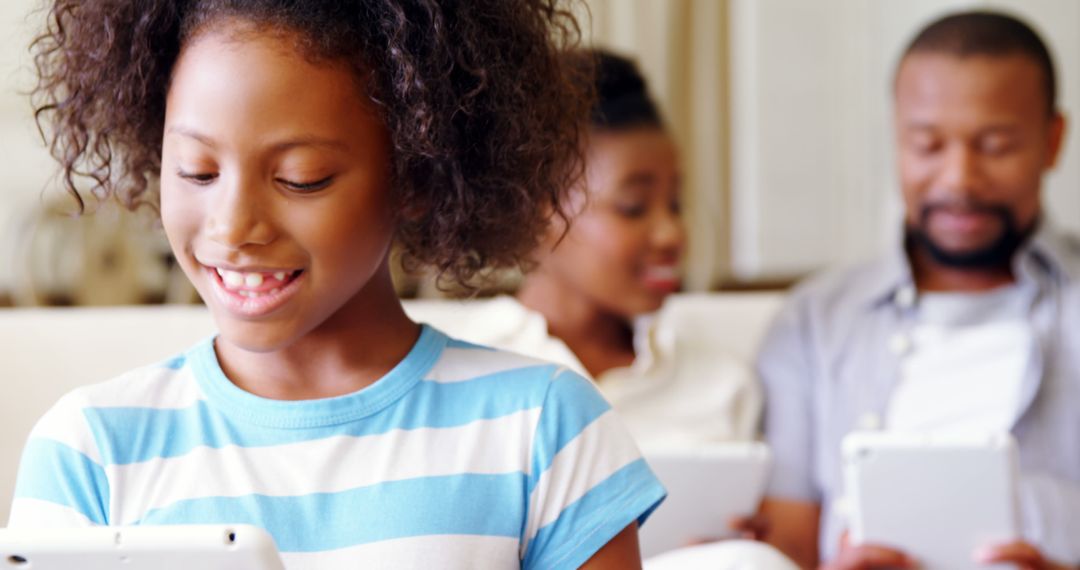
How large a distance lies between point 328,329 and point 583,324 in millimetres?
914

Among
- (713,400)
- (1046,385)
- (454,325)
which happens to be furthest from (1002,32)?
(454,325)

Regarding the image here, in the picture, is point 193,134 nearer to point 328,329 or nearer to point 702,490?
point 328,329

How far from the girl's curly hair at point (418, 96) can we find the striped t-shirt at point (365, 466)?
0.13 metres

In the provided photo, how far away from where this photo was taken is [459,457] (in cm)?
85

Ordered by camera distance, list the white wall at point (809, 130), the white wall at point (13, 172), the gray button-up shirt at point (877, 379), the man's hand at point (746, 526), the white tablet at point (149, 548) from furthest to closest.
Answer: the white wall at point (809, 130) → the white wall at point (13, 172) → the gray button-up shirt at point (877, 379) → the man's hand at point (746, 526) → the white tablet at point (149, 548)

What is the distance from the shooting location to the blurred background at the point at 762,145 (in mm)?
2600

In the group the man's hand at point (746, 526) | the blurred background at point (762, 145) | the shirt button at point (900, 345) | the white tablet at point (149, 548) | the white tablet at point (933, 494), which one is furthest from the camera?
the blurred background at point (762, 145)

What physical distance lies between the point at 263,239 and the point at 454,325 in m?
0.94

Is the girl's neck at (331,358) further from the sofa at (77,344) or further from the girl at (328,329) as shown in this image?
the sofa at (77,344)

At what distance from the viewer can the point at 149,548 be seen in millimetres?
629

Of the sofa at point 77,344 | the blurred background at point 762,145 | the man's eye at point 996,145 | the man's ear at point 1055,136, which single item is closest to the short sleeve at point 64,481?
the sofa at point 77,344

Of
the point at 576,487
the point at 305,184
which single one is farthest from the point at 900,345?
the point at 305,184

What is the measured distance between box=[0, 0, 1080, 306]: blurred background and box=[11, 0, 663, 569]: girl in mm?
1674

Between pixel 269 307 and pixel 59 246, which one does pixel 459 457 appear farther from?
pixel 59 246
